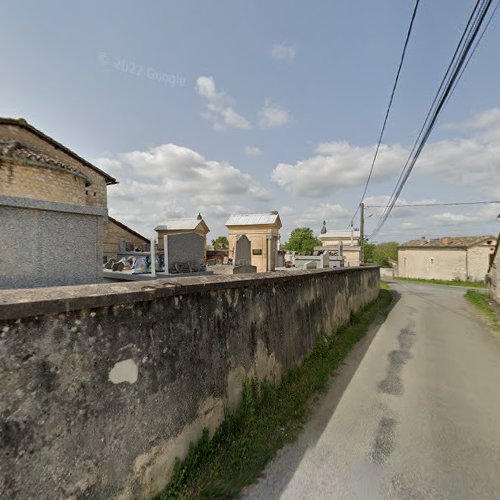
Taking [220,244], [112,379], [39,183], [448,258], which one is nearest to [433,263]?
[448,258]

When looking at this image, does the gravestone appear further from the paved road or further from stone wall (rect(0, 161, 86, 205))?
stone wall (rect(0, 161, 86, 205))

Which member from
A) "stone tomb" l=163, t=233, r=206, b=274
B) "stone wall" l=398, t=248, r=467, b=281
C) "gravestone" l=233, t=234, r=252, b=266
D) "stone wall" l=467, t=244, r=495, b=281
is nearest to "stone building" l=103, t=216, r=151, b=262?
"gravestone" l=233, t=234, r=252, b=266

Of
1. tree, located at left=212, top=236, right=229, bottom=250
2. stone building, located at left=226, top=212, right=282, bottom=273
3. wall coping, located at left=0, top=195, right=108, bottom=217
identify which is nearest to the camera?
wall coping, located at left=0, top=195, right=108, bottom=217

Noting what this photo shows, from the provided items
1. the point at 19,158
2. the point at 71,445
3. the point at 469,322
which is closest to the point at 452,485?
the point at 71,445

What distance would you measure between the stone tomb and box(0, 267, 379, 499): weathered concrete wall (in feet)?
15.8

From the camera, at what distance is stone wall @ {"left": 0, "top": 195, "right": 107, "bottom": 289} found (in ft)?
8.80

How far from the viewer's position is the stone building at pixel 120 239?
21.7 meters

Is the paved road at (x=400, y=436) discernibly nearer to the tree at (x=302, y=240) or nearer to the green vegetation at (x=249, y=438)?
the green vegetation at (x=249, y=438)

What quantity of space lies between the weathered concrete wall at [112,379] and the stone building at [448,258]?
3788 cm

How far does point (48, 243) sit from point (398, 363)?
6.08 m

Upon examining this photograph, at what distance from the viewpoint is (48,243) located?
2.96 m

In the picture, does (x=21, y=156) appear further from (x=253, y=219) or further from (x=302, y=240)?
(x=302, y=240)

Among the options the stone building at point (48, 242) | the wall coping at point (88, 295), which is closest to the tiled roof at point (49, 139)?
the stone building at point (48, 242)

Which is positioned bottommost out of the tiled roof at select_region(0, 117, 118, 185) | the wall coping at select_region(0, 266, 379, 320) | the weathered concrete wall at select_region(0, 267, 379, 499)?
A: the weathered concrete wall at select_region(0, 267, 379, 499)
